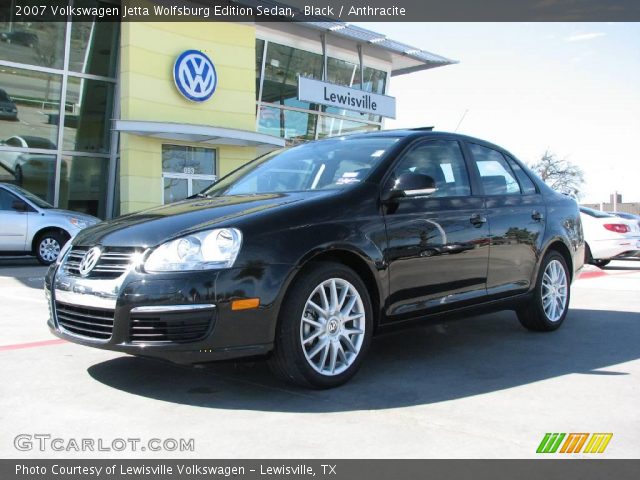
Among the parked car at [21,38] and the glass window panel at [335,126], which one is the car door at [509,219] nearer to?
the parked car at [21,38]

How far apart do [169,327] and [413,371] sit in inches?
67.0

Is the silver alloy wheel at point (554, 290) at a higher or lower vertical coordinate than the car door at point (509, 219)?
lower

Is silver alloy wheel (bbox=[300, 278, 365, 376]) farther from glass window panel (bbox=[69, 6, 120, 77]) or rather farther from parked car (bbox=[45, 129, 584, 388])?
glass window panel (bbox=[69, 6, 120, 77])

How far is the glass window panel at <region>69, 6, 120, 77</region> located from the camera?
754 inches

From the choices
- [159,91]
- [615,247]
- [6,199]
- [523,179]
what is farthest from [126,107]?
[523,179]

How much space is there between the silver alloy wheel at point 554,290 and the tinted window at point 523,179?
2.14 feet

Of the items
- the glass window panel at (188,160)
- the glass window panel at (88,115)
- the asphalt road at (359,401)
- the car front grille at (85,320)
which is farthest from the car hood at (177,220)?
the glass window panel at (88,115)

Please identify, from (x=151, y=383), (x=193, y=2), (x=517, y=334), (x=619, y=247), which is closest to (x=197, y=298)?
(x=151, y=383)

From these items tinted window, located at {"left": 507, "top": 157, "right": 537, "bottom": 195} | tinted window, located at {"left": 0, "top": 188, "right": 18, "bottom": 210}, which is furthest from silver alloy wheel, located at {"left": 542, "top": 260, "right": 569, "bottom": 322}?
tinted window, located at {"left": 0, "top": 188, "right": 18, "bottom": 210}

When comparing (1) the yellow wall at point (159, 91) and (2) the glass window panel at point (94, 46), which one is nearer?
(1) the yellow wall at point (159, 91)

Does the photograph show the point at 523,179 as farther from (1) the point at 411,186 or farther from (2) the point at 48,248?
(2) the point at 48,248

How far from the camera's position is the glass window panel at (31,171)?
17.8 m

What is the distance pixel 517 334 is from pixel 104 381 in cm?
346
